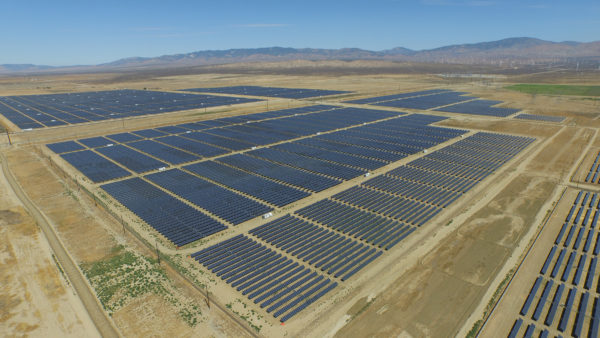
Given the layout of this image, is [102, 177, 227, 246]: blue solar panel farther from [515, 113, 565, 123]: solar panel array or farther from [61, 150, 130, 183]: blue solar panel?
[515, 113, 565, 123]: solar panel array

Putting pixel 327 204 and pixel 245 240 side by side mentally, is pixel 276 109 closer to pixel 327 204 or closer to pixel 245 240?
pixel 327 204

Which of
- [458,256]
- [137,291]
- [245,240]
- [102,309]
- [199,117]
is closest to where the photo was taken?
[102,309]

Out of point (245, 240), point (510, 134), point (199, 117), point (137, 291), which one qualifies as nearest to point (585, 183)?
point (510, 134)

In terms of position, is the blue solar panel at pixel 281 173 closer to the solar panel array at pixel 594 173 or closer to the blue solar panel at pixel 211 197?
the blue solar panel at pixel 211 197

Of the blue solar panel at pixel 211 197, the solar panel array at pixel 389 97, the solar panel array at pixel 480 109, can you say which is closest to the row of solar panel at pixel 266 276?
the blue solar panel at pixel 211 197

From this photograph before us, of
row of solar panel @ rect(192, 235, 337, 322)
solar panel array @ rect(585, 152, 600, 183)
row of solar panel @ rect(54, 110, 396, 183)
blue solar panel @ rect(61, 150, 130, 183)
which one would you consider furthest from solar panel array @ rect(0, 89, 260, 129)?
solar panel array @ rect(585, 152, 600, 183)

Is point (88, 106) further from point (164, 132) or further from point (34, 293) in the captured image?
point (34, 293)

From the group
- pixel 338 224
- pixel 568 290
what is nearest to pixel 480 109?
pixel 338 224
